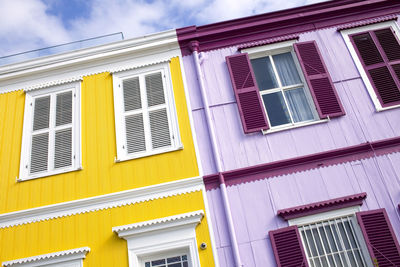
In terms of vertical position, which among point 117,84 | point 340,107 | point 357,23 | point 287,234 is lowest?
point 287,234

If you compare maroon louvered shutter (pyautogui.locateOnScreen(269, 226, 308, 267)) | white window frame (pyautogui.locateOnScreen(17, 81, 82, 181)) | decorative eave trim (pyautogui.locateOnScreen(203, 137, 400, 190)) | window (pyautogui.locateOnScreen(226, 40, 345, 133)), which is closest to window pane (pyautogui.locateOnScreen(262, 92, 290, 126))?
window (pyautogui.locateOnScreen(226, 40, 345, 133))

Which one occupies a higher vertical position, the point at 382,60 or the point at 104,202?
the point at 382,60

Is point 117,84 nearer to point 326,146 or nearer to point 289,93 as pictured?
point 289,93

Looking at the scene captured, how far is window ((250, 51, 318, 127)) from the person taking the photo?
7453 mm

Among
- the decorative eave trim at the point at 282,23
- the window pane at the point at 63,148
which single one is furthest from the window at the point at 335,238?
the window pane at the point at 63,148

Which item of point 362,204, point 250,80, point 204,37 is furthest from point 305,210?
point 204,37

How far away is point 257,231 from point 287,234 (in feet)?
1.66

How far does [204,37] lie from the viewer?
8.27m

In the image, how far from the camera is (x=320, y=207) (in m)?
6.32

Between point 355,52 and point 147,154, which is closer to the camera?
point 147,154

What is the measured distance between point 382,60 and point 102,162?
6.19 meters

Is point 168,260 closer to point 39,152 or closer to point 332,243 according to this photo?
point 332,243

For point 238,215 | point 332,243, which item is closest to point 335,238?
point 332,243

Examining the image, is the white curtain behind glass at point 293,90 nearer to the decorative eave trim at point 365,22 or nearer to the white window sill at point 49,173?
the decorative eave trim at point 365,22
